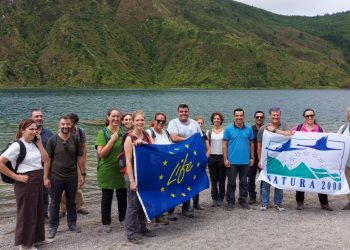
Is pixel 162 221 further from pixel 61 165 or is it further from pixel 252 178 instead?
pixel 252 178

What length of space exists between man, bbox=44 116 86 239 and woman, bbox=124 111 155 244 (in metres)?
1.21

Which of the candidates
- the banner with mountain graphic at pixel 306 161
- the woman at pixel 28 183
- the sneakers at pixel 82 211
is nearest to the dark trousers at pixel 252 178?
the banner with mountain graphic at pixel 306 161

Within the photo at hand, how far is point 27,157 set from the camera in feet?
25.1

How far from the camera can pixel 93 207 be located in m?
12.2

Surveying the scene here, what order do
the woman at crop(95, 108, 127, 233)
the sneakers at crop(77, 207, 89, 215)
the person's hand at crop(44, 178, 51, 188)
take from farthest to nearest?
the sneakers at crop(77, 207, 89, 215) < the woman at crop(95, 108, 127, 233) < the person's hand at crop(44, 178, 51, 188)

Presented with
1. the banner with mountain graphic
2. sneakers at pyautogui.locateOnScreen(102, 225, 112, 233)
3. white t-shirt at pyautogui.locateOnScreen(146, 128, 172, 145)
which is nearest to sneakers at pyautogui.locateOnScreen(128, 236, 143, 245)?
sneakers at pyautogui.locateOnScreen(102, 225, 112, 233)

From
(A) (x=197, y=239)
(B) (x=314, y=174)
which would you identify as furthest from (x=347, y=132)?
(A) (x=197, y=239)

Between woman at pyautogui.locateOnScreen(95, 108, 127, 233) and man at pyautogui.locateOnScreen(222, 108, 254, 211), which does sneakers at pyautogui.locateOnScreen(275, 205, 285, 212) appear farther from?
woman at pyautogui.locateOnScreen(95, 108, 127, 233)

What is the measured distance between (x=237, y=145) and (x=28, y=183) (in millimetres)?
5357

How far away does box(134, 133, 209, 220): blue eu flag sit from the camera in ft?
28.2

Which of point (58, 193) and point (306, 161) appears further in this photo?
point (306, 161)

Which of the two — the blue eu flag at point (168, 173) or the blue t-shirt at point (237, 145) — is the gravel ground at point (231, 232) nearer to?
the blue eu flag at point (168, 173)

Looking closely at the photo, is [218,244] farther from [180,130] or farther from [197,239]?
[180,130]

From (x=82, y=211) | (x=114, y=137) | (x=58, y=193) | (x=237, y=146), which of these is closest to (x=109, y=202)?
(x=58, y=193)
